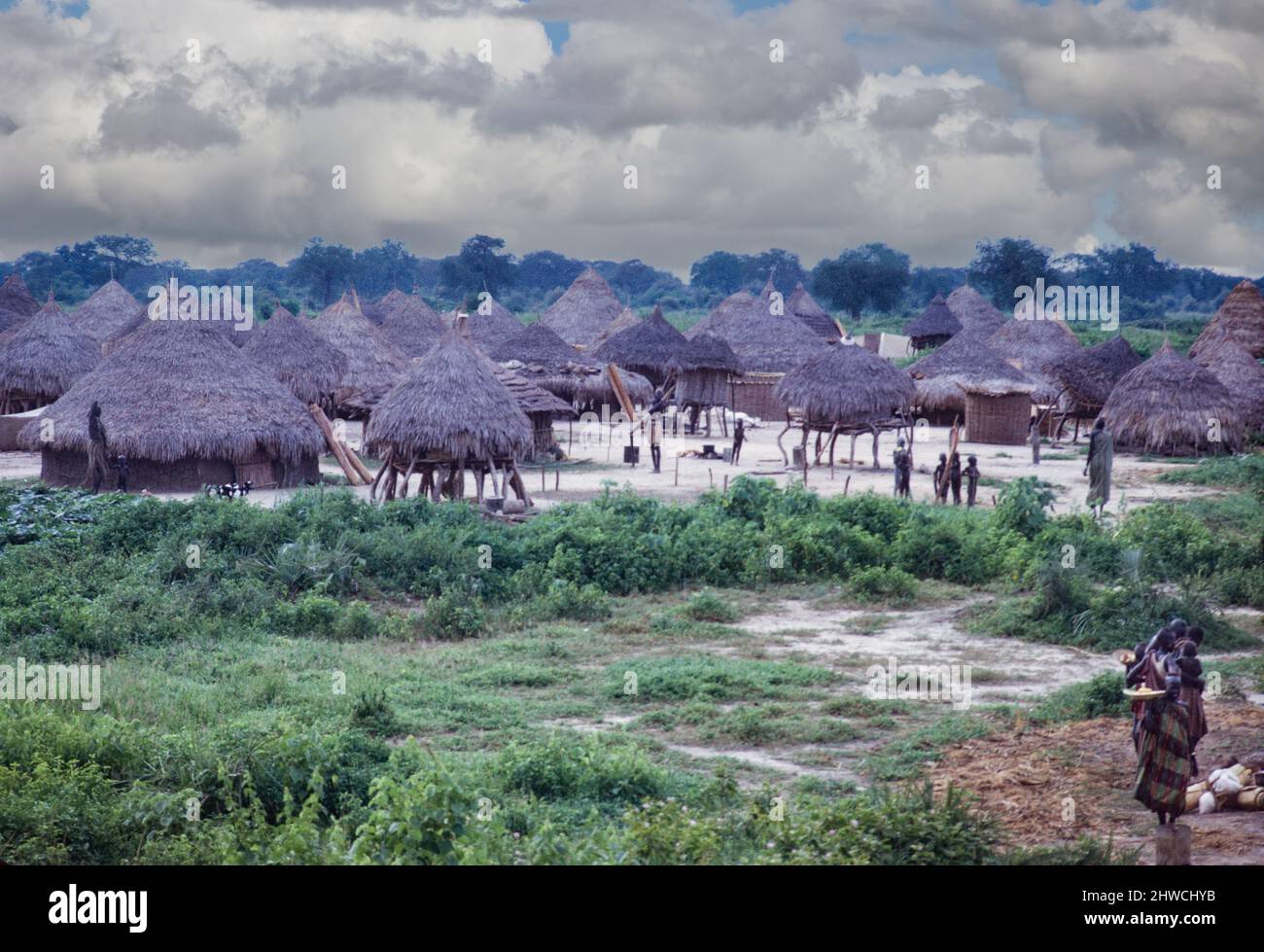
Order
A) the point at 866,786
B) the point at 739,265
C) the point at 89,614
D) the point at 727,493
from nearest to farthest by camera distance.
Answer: the point at 866,786 < the point at 89,614 < the point at 727,493 < the point at 739,265

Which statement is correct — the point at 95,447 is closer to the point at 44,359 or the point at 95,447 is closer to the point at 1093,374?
the point at 44,359

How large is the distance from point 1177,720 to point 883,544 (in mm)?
8105

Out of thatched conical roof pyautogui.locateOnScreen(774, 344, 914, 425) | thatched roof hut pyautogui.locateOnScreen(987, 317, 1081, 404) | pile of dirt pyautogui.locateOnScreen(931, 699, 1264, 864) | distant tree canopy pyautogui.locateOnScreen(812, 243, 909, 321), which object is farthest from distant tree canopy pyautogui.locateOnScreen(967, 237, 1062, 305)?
pile of dirt pyautogui.locateOnScreen(931, 699, 1264, 864)

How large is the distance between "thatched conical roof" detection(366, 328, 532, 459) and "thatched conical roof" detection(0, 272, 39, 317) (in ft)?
81.4

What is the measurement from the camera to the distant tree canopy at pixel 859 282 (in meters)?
68.8

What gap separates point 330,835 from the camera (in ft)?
19.5

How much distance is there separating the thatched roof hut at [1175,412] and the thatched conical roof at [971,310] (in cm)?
2041

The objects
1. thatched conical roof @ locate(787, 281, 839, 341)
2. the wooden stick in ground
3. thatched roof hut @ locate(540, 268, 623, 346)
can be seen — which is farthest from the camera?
thatched conical roof @ locate(787, 281, 839, 341)

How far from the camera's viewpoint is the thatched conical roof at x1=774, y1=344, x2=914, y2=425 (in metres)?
26.2

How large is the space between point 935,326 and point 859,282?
20884mm

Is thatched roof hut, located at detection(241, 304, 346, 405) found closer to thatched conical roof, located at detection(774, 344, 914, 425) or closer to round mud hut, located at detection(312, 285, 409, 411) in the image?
round mud hut, located at detection(312, 285, 409, 411)
